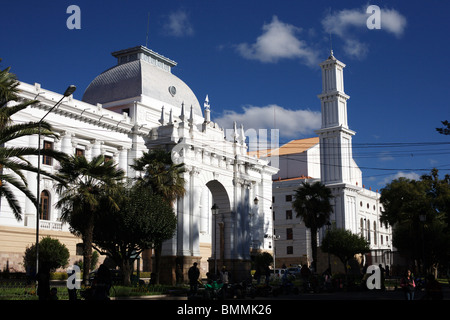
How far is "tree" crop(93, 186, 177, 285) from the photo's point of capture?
33.3 m

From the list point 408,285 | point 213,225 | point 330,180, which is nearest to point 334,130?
point 330,180

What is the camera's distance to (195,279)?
26016mm

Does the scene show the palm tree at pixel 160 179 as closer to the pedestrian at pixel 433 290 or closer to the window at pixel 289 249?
the pedestrian at pixel 433 290

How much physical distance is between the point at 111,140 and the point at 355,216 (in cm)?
3801

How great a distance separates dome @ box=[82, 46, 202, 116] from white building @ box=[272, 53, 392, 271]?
65.2 feet

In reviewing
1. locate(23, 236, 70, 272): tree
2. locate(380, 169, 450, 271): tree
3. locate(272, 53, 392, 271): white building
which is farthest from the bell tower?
locate(23, 236, 70, 272): tree

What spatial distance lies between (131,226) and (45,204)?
1369 centimetres

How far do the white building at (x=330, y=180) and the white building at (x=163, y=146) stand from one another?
14.7 metres

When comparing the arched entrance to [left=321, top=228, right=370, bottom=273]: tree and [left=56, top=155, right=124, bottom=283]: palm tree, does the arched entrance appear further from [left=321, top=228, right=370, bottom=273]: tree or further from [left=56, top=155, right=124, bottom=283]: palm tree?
[left=56, top=155, right=124, bottom=283]: palm tree

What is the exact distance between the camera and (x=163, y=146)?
4553cm

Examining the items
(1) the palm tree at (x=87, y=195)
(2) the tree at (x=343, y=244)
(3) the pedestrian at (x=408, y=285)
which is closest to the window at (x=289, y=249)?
(2) the tree at (x=343, y=244)

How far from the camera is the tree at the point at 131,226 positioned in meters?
33.3

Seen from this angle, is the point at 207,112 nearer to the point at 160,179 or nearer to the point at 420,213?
the point at 160,179

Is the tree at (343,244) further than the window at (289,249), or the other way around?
the window at (289,249)
